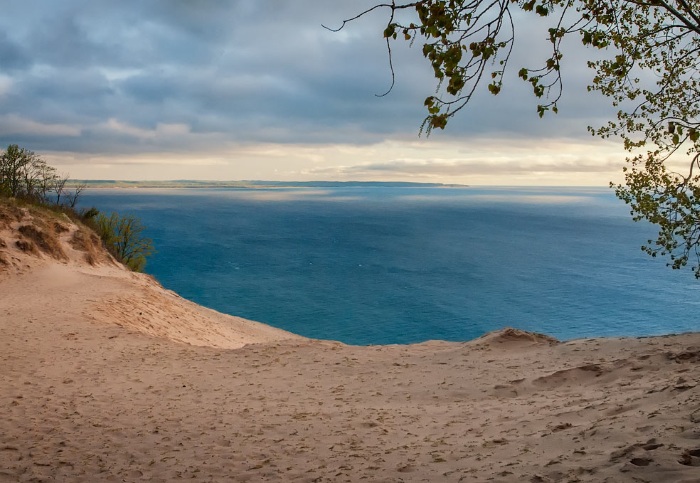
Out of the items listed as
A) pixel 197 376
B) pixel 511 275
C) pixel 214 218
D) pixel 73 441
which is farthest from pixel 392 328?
pixel 214 218

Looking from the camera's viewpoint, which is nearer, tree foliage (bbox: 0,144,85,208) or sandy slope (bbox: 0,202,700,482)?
sandy slope (bbox: 0,202,700,482)

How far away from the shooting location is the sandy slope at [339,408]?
6.63 meters

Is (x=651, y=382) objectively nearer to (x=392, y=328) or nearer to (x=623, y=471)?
(x=623, y=471)

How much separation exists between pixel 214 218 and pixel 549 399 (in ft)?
561

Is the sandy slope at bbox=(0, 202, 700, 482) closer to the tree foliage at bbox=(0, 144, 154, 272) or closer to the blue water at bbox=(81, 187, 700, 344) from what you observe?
the tree foliage at bbox=(0, 144, 154, 272)

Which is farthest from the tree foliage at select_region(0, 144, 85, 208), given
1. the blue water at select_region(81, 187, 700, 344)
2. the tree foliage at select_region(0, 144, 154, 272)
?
the blue water at select_region(81, 187, 700, 344)

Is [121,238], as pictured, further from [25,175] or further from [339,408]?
[339,408]

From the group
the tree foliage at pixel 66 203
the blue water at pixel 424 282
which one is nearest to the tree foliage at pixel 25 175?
the tree foliage at pixel 66 203

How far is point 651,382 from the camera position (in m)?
9.95

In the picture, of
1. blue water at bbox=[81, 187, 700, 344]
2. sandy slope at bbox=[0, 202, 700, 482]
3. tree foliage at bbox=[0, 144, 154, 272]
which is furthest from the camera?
blue water at bbox=[81, 187, 700, 344]

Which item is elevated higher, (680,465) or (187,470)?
(680,465)

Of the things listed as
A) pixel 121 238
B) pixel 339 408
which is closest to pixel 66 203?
pixel 121 238

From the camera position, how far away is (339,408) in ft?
34.4

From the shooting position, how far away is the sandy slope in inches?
261
